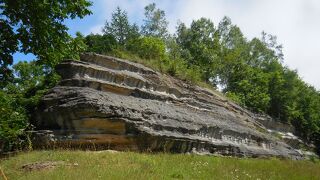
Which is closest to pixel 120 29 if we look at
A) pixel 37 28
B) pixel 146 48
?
pixel 146 48

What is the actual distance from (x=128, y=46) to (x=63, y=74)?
27.6ft

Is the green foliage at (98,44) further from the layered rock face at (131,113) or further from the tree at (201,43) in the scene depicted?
the tree at (201,43)

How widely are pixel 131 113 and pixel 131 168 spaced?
5141 mm

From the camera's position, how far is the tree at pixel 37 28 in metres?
14.1

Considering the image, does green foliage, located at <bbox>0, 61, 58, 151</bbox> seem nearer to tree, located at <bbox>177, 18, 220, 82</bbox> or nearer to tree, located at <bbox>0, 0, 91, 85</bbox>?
tree, located at <bbox>0, 0, 91, 85</bbox>

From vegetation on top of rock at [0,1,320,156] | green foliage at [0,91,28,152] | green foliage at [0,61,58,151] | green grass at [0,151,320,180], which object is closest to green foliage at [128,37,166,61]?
vegetation on top of rock at [0,1,320,156]

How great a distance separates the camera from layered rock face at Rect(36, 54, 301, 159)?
19.4 metres

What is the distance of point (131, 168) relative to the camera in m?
15.5

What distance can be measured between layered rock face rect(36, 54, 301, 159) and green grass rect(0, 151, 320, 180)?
1454 mm

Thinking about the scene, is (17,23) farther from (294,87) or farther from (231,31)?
(231,31)

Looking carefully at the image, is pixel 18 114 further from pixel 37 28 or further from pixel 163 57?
pixel 163 57

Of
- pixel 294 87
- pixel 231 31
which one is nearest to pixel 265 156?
pixel 294 87

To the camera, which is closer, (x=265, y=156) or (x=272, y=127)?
(x=265, y=156)

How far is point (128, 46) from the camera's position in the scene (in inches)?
1168
